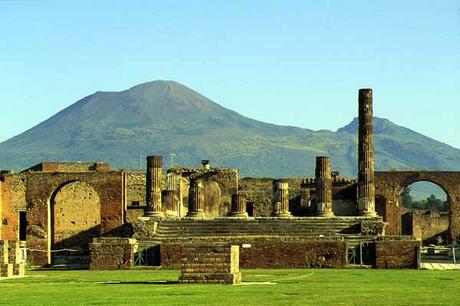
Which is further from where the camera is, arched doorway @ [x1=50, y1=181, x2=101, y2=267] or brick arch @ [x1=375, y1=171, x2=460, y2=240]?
brick arch @ [x1=375, y1=171, x2=460, y2=240]

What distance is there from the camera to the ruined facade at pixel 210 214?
168 feet

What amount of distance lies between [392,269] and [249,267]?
551 cm

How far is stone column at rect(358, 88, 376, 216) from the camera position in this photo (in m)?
64.4

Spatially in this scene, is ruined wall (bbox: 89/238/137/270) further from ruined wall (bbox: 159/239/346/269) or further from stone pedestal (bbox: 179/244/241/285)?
stone pedestal (bbox: 179/244/241/285)

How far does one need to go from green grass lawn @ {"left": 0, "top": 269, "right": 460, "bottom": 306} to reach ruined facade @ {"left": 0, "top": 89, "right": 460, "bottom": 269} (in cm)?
930


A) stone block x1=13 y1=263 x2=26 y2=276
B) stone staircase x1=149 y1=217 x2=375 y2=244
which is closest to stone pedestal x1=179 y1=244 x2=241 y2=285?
stone block x1=13 y1=263 x2=26 y2=276

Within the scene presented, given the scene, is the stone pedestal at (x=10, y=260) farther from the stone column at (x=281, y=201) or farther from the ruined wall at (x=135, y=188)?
the ruined wall at (x=135, y=188)

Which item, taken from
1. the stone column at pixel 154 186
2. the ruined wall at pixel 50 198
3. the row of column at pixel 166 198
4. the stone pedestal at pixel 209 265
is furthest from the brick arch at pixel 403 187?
the stone pedestal at pixel 209 265

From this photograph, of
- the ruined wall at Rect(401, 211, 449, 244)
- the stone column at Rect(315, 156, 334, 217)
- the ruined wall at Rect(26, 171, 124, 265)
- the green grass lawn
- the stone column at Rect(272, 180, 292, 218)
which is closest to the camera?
the green grass lawn

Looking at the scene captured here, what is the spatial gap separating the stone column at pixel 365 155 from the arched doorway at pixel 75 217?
56.1ft

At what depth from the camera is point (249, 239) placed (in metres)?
51.9

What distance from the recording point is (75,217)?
2997 inches

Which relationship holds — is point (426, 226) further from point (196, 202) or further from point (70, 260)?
point (70, 260)

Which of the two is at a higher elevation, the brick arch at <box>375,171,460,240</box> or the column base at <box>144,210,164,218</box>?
the brick arch at <box>375,171,460,240</box>
